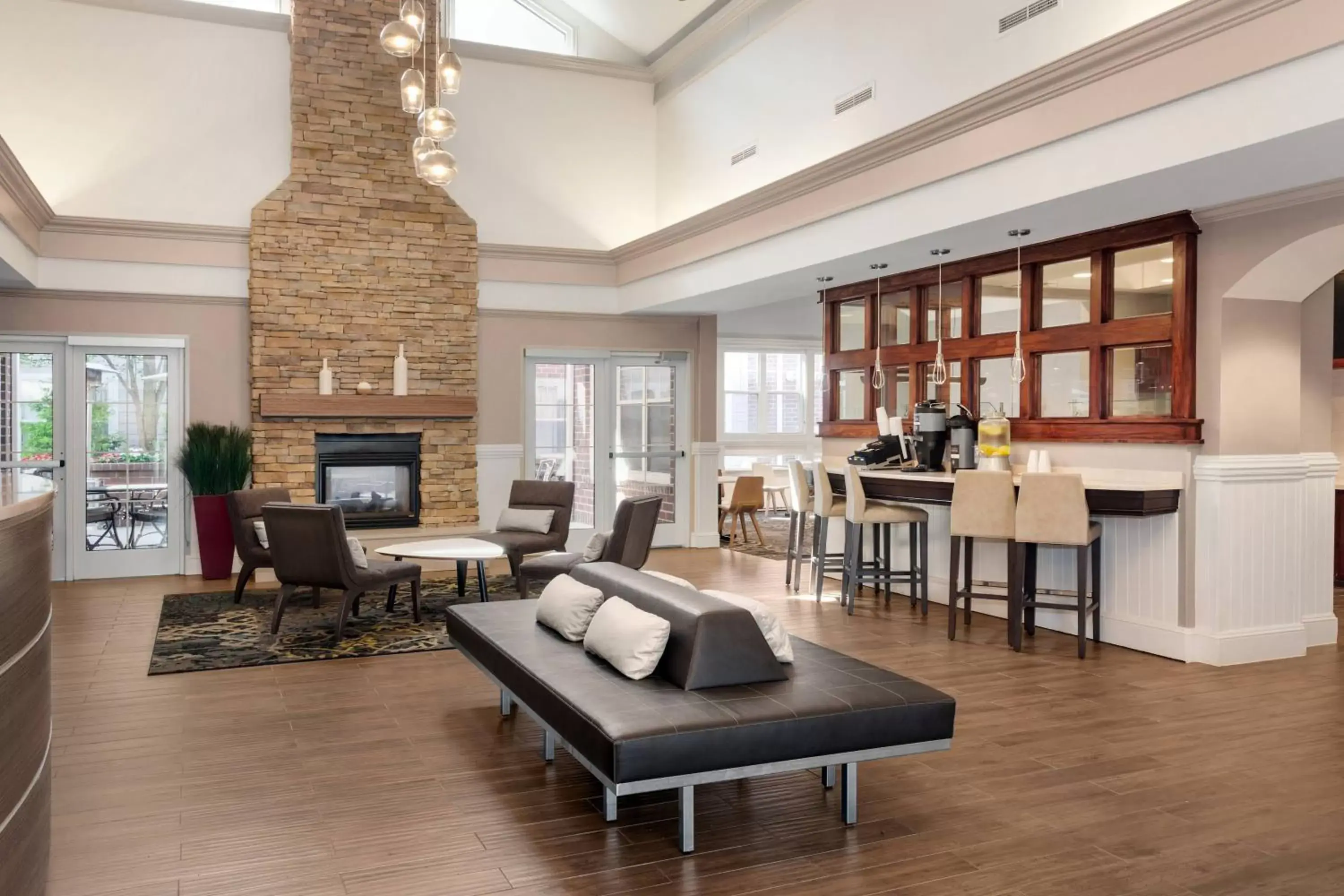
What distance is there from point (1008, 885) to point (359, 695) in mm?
3278

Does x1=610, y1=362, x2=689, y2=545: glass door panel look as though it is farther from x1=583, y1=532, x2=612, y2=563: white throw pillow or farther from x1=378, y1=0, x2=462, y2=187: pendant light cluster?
x1=378, y1=0, x2=462, y2=187: pendant light cluster

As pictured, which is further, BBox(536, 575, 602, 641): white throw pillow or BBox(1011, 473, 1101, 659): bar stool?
BBox(1011, 473, 1101, 659): bar stool

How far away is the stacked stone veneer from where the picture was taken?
912 cm

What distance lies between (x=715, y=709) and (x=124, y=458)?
293 inches

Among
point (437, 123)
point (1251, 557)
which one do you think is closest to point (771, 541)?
point (1251, 557)

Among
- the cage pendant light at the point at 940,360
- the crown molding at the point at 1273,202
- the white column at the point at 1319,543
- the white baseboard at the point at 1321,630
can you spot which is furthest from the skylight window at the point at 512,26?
the white baseboard at the point at 1321,630

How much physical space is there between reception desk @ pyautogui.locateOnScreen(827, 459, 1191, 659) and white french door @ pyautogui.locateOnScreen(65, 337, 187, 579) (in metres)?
6.21

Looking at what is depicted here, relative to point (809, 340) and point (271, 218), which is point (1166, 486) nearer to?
point (271, 218)

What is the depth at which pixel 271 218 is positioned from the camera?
29.9 feet

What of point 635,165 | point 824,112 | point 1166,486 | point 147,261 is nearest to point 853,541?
→ point 1166,486

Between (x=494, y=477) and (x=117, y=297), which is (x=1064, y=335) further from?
(x=117, y=297)

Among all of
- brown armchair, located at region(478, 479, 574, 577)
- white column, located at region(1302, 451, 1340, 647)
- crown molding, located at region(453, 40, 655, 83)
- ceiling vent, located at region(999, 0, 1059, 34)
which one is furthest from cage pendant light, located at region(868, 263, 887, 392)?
crown molding, located at region(453, 40, 655, 83)

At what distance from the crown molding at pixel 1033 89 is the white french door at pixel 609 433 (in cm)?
302

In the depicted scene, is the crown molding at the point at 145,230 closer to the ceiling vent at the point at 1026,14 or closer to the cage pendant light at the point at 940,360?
the cage pendant light at the point at 940,360
